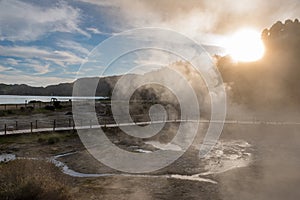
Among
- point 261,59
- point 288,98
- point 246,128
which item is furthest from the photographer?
point 261,59

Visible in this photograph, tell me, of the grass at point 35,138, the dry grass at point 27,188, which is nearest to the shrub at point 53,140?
the grass at point 35,138

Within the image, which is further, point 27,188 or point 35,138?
point 35,138

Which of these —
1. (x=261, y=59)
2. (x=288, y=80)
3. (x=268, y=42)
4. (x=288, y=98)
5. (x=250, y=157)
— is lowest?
(x=250, y=157)

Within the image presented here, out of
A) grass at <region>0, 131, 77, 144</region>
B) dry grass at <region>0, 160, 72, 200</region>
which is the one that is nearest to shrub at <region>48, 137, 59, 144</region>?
grass at <region>0, 131, 77, 144</region>

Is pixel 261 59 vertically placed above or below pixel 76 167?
above

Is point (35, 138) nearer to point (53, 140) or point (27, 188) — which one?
point (53, 140)

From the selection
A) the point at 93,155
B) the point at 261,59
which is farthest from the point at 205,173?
the point at 261,59

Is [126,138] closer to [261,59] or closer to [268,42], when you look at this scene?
[261,59]

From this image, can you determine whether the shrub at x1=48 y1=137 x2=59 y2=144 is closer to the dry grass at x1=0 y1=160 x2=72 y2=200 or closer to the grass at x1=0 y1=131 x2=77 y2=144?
the grass at x1=0 y1=131 x2=77 y2=144

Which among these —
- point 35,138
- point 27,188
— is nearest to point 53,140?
point 35,138

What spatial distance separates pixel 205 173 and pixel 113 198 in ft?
20.0

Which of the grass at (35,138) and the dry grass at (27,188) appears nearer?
the dry grass at (27,188)

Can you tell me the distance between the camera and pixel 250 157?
20.3m

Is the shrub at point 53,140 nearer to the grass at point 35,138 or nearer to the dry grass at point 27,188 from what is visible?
the grass at point 35,138
